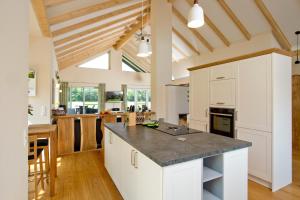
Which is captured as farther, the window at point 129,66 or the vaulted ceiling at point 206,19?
the window at point 129,66

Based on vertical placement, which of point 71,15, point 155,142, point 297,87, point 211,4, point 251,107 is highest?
point 211,4

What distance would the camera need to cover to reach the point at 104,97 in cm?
961

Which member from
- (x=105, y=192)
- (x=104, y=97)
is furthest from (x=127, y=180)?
(x=104, y=97)

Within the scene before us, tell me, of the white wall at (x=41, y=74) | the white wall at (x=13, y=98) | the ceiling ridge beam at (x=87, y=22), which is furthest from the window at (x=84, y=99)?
the white wall at (x=13, y=98)

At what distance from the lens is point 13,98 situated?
1150mm

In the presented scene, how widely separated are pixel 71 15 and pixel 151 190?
3.36 metres

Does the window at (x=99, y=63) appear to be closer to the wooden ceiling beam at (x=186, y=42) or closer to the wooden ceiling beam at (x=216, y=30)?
the wooden ceiling beam at (x=186, y=42)

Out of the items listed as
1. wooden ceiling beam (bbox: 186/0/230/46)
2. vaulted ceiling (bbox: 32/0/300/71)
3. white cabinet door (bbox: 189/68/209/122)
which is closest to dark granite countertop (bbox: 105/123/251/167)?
white cabinet door (bbox: 189/68/209/122)

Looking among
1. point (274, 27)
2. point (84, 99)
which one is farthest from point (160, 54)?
point (84, 99)

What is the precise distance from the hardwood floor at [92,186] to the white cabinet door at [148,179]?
39.3 inches

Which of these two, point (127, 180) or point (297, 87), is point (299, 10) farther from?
point (127, 180)

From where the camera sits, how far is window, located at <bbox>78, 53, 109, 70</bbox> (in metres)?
9.39

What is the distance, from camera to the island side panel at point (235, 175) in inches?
66.0

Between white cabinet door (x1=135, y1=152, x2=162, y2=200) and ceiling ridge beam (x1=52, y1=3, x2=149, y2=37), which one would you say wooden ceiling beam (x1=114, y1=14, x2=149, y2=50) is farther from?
white cabinet door (x1=135, y1=152, x2=162, y2=200)
